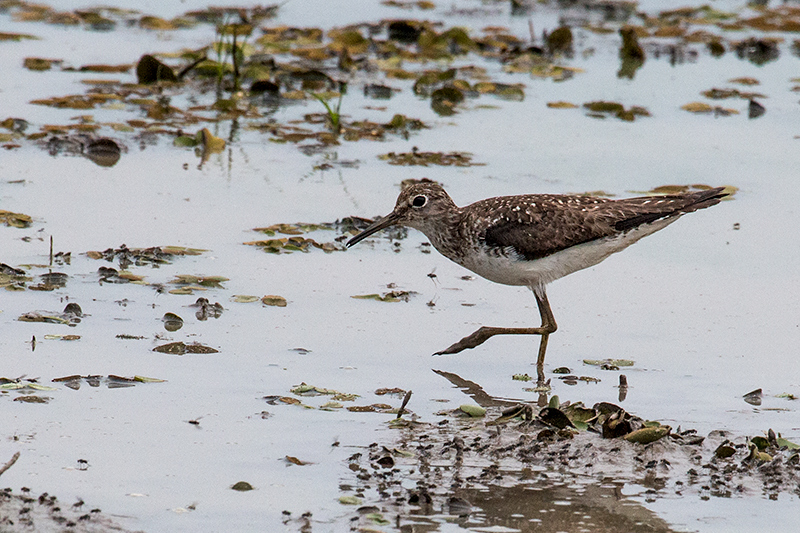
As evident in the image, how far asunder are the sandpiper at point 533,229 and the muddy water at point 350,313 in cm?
42

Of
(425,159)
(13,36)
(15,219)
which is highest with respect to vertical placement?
(13,36)

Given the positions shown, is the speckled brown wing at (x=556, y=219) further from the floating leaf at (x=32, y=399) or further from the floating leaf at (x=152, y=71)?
the floating leaf at (x=152, y=71)

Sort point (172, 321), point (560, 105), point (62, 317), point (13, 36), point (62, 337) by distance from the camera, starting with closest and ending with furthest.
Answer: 1. point (62, 337)
2. point (62, 317)
3. point (172, 321)
4. point (560, 105)
5. point (13, 36)

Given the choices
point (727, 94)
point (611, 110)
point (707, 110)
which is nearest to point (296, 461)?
point (611, 110)

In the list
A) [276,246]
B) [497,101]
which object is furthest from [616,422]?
[497,101]

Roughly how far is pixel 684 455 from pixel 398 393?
1.68m

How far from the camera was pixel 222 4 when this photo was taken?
1842 centimetres

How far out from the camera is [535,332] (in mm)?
8031

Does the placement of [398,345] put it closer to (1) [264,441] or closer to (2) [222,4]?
(1) [264,441]

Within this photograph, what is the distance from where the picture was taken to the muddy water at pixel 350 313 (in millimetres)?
5797

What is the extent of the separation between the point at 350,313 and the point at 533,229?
1375 millimetres

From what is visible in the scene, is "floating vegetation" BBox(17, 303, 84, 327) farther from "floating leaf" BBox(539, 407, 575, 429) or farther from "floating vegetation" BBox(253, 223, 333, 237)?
"floating leaf" BBox(539, 407, 575, 429)

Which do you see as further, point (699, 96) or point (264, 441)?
point (699, 96)

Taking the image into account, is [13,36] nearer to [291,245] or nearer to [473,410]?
[291,245]
